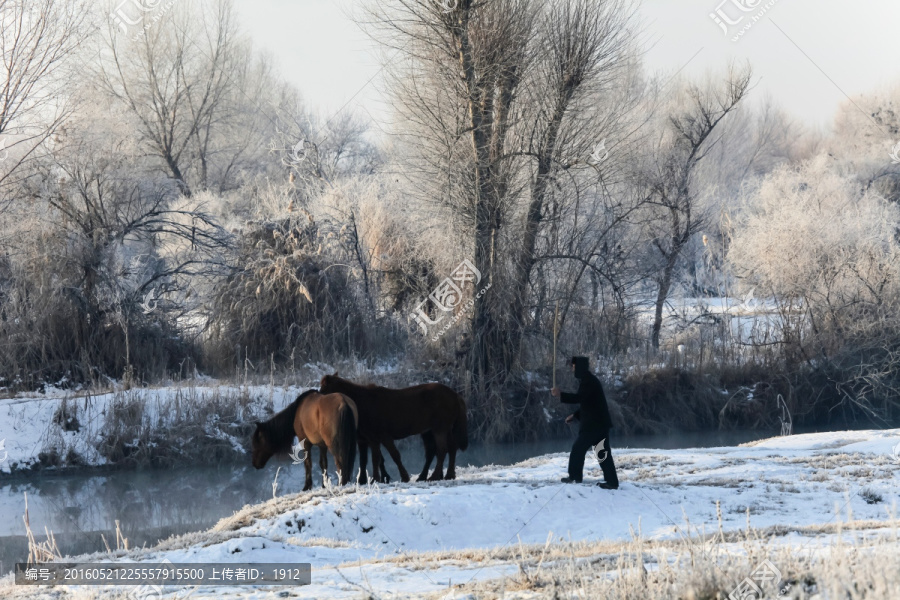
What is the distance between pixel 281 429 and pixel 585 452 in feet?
15.5

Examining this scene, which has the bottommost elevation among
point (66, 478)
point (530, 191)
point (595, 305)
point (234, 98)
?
point (66, 478)

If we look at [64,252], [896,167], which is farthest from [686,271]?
[64,252]

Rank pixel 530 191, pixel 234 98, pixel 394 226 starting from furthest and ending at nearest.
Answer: pixel 234 98 → pixel 394 226 → pixel 530 191

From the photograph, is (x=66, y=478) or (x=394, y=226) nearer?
(x=66, y=478)

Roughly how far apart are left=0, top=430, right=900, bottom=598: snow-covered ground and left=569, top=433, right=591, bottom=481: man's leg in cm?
25

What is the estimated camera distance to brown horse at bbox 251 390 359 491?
35.0 feet

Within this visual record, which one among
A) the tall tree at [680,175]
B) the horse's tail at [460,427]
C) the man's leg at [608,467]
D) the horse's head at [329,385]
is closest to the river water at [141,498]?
the horse's tail at [460,427]

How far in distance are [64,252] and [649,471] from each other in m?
17.5

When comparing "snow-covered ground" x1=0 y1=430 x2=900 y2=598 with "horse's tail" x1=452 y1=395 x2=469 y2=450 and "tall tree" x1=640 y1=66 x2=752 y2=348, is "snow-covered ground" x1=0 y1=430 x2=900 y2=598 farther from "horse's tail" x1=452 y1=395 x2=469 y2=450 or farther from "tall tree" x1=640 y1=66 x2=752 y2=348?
"tall tree" x1=640 y1=66 x2=752 y2=348

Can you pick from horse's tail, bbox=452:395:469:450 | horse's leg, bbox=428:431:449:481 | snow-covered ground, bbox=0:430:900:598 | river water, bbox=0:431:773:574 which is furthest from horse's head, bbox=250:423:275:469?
horse's tail, bbox=452:395:469:450

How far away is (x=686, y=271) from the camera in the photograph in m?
43.4

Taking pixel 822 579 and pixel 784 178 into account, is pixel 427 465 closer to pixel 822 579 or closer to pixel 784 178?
pixel 822 579

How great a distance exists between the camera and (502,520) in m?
9.32

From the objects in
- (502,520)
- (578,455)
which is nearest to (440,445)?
(578,455)
